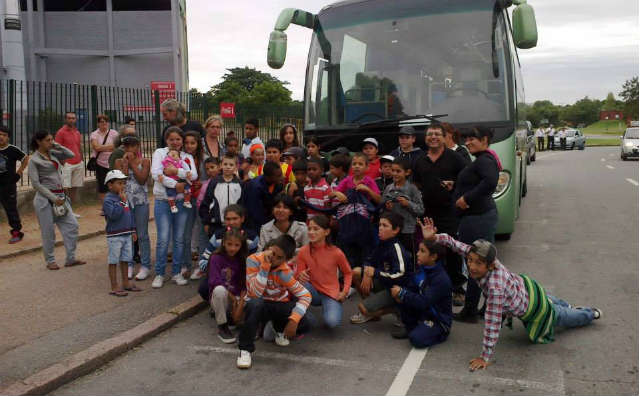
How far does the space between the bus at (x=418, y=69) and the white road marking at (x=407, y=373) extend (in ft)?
9.55

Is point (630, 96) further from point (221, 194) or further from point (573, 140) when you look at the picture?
point (221, 194)

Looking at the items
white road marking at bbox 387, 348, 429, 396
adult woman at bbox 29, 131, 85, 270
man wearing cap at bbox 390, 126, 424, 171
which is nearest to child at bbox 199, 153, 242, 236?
man wearing cap at bbox 390, 126, 424, 171

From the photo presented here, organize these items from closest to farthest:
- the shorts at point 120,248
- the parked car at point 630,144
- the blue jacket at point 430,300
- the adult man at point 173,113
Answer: the blue jacket at point 430,300 → the shorts at point 120,248 → the adult man at point 173,113 → the parked car at point 630,144

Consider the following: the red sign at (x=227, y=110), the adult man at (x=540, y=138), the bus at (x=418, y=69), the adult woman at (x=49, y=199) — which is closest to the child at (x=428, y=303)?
the bus at (x=418, y=69)

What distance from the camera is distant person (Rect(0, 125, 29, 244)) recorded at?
8.26m

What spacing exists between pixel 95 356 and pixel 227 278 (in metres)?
1.24

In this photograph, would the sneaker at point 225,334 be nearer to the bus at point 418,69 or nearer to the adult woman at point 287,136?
the bus at point 418,69

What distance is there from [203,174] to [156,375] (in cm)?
297

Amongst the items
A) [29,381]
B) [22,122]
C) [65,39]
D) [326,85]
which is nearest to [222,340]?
[29,381]

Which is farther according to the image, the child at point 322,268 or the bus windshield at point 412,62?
the bus windshield at point 412,62

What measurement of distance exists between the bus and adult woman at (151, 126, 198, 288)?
1.97 meters

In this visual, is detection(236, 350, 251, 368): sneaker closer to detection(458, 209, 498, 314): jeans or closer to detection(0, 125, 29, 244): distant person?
detection(458, 209, 498, 314): jeans

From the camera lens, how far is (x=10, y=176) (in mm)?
8398

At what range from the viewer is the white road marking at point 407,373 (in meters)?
4.00
